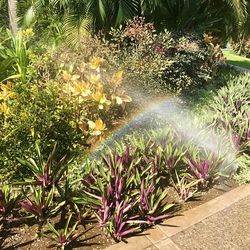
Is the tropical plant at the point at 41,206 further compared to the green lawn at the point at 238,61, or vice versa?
the green lawn at the point at 238,61

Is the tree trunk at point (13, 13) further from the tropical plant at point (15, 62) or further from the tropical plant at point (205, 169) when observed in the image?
the tropical plant at point (205, 169)

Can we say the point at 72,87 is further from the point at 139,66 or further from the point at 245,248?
the point at 245,248

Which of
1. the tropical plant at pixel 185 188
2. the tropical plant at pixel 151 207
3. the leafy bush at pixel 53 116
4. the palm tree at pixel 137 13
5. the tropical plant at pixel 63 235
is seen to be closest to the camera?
the tropical plant at pixel 63 235

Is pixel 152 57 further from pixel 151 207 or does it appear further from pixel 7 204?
pixel 7 204

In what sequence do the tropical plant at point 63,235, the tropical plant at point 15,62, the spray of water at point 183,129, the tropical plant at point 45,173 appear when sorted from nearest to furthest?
the tropical plant at point 63,235
the tropical plant at point 45,173
the spray of water at point 183,129
the tropical plant at point 15,62

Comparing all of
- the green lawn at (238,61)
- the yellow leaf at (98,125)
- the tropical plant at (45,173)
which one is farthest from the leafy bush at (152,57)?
the green lawn at (238,61)

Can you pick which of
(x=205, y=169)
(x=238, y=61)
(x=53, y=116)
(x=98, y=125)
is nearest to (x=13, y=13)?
(x=53, y=116)

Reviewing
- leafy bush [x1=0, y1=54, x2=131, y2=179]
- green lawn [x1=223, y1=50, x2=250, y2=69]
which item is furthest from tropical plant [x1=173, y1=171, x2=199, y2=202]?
green lawn [x1=223, y1=50, x2=250, y2=69]

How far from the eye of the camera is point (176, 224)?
3783 millimetres

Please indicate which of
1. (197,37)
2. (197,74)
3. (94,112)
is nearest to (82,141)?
(94,112)

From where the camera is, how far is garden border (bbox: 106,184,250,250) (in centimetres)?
344

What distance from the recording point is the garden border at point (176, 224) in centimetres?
344

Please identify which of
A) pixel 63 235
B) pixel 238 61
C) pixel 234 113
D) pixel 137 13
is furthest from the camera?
pixel 238 61

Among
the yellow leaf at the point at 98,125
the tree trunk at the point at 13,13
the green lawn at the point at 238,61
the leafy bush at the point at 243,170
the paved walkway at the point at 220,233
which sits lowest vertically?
the paved walkway at the point at 220,233
